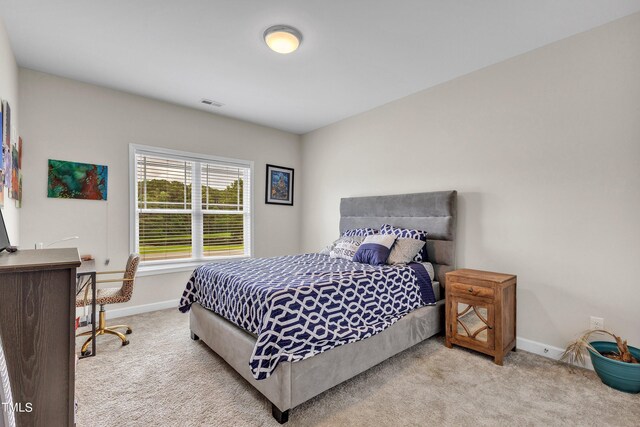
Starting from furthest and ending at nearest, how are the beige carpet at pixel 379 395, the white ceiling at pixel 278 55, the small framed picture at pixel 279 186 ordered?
the small framed picture at pixel 279 186 → the white ceiling at pixel 278 55 → the beige carpet at pixel 379 395

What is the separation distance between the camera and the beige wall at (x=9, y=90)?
215 cm

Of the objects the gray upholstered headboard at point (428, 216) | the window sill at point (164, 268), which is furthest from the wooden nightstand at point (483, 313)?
the window sill at point (164, 268)

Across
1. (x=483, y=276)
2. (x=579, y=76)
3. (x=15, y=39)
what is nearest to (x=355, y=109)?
(x=579, y=76)

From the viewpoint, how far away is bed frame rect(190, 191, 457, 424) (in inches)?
67.9

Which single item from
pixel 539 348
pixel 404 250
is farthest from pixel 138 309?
pixel 539 348

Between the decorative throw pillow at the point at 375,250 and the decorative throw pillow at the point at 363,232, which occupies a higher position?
the decorative throw pillow at the point at 363,232

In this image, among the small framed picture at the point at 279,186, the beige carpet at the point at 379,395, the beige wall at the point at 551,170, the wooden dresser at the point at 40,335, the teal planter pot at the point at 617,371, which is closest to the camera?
the wooden dresser at the point at 40,335

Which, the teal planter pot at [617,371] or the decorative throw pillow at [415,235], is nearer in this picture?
the teal planter pot at [617,371]

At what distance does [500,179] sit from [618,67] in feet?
3.60

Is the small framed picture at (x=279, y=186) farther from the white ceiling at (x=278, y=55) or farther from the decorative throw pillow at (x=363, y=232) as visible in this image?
the decorative throw pillow at (x=363, y=232)

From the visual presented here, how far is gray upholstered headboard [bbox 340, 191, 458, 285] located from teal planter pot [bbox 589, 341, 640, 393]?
1237 mm

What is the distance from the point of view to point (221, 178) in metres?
4.30

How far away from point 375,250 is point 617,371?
1850 mm

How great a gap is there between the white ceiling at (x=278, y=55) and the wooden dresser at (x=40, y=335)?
1.92 metres
